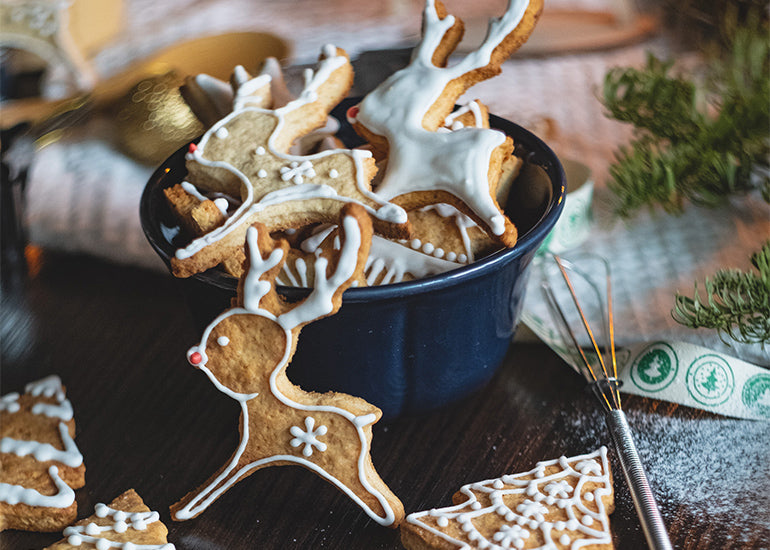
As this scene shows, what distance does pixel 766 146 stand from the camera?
1.93ft

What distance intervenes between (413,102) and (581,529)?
9.4 inches

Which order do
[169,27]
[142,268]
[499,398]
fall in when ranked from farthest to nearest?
[169,27], [142,268], [499,398]

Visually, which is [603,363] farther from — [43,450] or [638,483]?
[43,450]

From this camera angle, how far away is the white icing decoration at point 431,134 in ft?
1.27

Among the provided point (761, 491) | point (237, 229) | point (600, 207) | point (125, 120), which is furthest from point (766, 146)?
point (125, 120)

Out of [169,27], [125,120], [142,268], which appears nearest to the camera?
[142,268]

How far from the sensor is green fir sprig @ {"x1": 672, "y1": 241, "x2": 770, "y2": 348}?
46 centimetres

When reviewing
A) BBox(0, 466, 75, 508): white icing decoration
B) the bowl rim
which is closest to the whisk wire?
the bowl rim

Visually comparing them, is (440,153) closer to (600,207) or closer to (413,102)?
(413,102)

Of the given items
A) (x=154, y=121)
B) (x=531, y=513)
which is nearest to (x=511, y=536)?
(x=531, y=513)

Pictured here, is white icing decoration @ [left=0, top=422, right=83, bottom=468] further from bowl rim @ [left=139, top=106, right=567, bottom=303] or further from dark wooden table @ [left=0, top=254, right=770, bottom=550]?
bowl rim @ [left=139, top=106, right=567, bottom=303]

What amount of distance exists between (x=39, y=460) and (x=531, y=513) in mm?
283

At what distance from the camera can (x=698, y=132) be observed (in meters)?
0.59

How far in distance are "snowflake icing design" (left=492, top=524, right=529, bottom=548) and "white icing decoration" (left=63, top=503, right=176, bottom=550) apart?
16 cm
